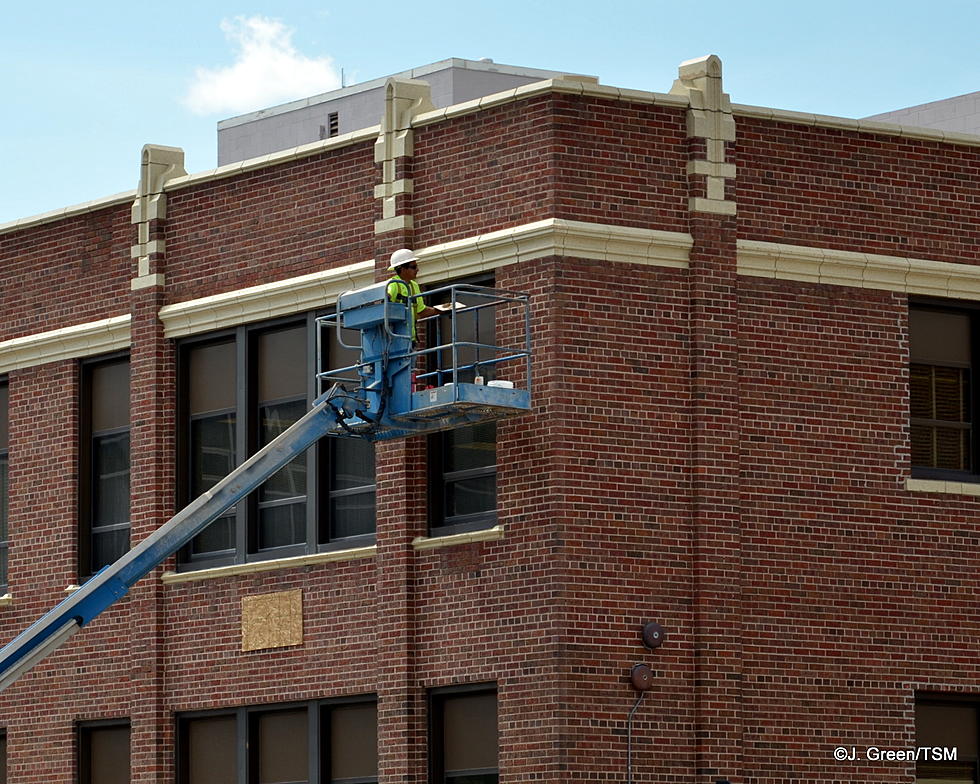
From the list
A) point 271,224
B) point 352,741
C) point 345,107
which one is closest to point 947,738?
point 352,741

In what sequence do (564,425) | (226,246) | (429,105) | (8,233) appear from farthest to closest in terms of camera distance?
1. (8,233)
2. (226,246)
3. (429,105)
4. (564,425)

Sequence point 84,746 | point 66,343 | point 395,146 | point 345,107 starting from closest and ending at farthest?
1. point 395,146
2. point 84,746
3. point 66,343
4. point 345,107

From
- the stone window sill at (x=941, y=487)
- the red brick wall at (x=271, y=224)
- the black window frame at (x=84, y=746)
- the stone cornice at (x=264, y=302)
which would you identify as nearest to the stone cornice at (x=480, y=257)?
the stone cornice at (x=264, y=302)

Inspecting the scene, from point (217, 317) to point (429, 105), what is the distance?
3.94 m

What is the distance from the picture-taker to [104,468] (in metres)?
28.8

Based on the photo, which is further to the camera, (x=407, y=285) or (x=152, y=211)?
(x=152, y=211)

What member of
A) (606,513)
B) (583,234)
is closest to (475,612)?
(606,513)

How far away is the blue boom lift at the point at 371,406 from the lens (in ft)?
76.7

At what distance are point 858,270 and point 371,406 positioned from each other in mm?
5919

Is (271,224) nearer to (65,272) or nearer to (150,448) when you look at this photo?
(150,448)

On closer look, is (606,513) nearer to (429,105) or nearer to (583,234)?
(583,234)

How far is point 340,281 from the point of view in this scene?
25.9m

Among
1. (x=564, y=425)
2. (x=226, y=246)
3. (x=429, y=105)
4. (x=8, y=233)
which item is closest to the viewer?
(x=564, y=425)

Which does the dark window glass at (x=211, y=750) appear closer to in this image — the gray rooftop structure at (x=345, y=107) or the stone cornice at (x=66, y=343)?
the stone cornice at (x=66, y=343)
